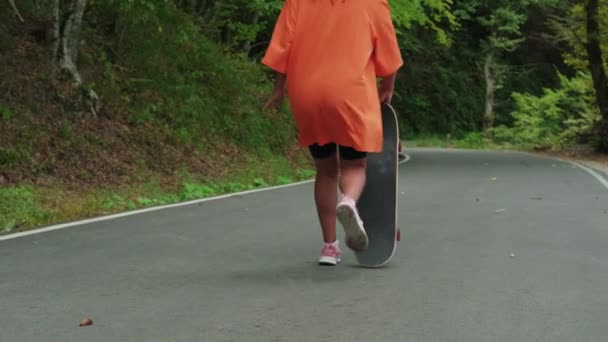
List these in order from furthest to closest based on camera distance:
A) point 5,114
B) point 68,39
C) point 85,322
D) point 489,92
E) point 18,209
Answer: point 489,92 → point 68,39 → point 5,114 → point 18,209 → point 85,322

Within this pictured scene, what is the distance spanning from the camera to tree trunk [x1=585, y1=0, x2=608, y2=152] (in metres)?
27.4

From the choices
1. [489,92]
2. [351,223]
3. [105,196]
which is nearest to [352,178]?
[351,223]

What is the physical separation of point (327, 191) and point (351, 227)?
719 mm

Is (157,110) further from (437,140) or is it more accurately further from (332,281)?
(437,140)

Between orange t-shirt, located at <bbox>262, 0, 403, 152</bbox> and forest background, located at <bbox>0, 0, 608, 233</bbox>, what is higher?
orange t-shirt, located at <bbox>262, 0, 403, 152</bbox>

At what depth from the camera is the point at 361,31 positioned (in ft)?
17.8

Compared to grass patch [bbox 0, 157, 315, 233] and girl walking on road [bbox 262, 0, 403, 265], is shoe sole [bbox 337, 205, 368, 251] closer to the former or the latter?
girl walking on road [bbox 262, 0, 403, 265]

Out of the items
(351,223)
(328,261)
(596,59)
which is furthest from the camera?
(596,59)

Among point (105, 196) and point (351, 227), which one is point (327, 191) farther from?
point (105, 196)

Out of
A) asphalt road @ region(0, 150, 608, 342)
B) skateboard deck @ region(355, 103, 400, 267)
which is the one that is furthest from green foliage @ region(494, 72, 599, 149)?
skateboard deck @ region(355, 103, 400, 267)

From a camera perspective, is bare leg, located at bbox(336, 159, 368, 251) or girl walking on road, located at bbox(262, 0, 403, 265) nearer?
bare leg, located at bbox(336, 159, 368, 251)

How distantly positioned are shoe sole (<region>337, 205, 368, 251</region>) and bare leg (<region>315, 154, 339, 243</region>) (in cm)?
63

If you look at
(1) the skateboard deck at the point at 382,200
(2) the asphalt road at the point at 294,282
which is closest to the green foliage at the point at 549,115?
(2) the asphalt road at the point at 294,282

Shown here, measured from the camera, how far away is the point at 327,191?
5.88 meters
